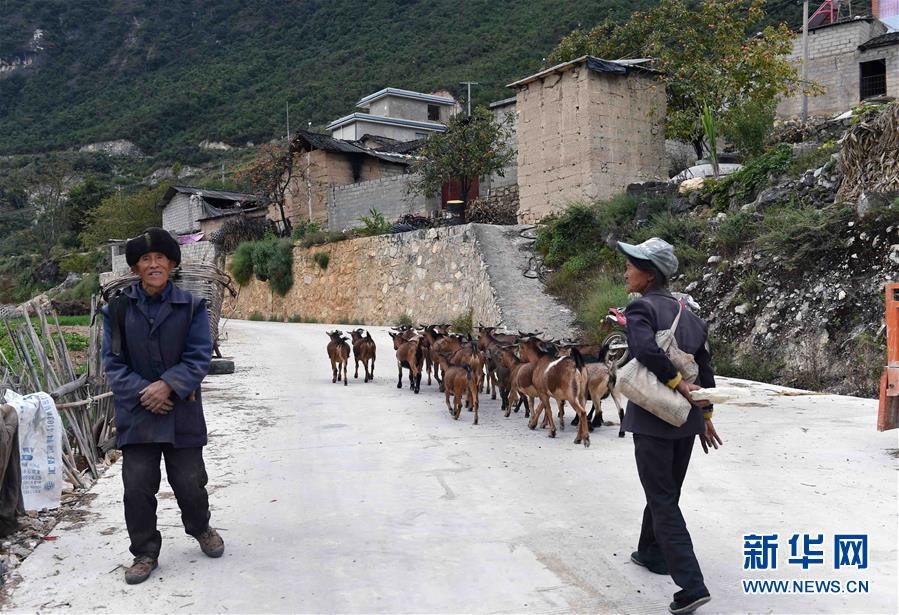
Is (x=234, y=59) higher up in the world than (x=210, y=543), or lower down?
higher up

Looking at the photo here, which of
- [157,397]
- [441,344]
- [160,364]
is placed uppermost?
[160,364]

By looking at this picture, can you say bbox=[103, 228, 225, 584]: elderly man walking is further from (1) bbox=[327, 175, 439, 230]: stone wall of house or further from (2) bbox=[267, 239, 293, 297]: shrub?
(1) bbox=[327, 175, 439, 230]: stone wall of house

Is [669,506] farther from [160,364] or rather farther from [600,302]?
[600,302]

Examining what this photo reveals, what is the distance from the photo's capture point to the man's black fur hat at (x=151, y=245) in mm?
4770

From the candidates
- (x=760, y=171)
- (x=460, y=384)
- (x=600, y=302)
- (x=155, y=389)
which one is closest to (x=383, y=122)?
(x=760, y=171)

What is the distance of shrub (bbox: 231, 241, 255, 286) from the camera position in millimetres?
32625

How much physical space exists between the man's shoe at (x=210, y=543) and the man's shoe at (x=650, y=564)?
2.39 m

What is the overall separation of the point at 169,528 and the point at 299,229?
92.8 feet

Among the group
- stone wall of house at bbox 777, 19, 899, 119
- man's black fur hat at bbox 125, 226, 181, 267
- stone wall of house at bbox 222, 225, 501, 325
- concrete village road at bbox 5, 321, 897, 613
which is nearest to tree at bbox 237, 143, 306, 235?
stone wall of house at bbox 222, 225, 501, 325

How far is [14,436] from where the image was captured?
5.32m

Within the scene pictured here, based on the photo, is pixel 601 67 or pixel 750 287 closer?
pixel 750 287

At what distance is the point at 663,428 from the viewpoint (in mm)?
4207

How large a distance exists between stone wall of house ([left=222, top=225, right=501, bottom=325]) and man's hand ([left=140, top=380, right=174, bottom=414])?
45.3 ft

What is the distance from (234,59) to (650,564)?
9207cm
